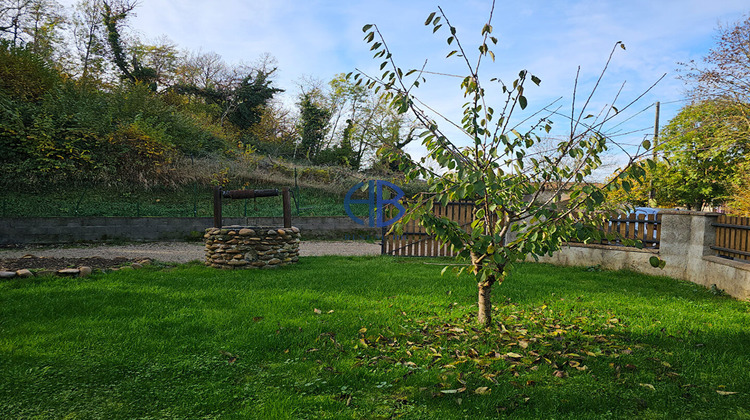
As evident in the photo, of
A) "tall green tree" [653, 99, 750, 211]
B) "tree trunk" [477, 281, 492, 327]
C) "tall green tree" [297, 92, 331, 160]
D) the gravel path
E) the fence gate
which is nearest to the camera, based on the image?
"tree trunk" [477, 281, 492, 327]

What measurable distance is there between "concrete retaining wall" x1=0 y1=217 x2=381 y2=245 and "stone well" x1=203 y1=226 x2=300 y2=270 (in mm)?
6250

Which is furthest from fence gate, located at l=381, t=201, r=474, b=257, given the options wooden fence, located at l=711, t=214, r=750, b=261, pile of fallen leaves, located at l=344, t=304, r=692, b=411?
pile of fallen leaves, located at l=344, t=304, r=692, b=411

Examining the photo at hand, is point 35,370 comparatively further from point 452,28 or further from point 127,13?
point 127,13

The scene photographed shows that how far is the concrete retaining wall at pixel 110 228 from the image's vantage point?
38.9 feet

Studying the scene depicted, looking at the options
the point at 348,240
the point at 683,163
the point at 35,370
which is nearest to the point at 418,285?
the point at 35,370

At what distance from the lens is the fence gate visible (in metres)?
10.2

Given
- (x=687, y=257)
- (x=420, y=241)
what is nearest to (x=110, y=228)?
(x=420, y=241)

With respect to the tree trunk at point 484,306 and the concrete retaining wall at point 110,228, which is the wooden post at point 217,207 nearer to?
the concrete retaining wall at point 110,228

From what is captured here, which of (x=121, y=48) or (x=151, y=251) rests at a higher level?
(x=121, y=48)

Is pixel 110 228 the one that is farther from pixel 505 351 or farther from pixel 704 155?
pixel 704 155

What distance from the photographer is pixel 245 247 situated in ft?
25.5

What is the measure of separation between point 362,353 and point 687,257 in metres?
6.64

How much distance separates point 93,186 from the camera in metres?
14.7

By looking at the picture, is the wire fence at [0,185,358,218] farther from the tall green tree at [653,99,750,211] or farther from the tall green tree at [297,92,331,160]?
the tall green tree at [653,99,750,211]
